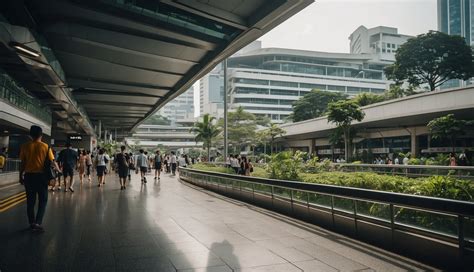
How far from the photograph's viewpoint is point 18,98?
20.6 meters

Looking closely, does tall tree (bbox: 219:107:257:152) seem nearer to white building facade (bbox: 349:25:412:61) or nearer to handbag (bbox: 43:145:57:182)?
handbag (bbox: 43:145:57:182)

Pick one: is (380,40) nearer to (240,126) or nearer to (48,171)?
(240,126)

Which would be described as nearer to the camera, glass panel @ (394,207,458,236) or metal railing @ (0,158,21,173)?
glass panel @ (394,207,458,236)

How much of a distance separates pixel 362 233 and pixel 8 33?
11088 mm

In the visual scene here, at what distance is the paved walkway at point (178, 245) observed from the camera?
167 inches

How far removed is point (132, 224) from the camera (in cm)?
674

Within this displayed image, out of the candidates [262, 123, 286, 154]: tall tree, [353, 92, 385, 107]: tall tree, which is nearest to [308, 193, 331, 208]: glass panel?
[353, 92, 385, 107]: tall tree

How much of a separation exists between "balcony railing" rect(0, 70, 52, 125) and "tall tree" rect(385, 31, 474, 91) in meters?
47.0

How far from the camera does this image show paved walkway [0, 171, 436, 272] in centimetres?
424

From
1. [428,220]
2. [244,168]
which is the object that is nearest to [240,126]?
[244,168]

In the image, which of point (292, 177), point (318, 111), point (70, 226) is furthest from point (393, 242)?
point (318, 111)

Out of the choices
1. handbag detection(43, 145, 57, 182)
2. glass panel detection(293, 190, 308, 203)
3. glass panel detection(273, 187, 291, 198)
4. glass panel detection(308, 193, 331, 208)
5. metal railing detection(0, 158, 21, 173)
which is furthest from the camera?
metal railing detection(0, 158, 21, 173)

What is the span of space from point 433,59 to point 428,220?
A: 5225 centimetres

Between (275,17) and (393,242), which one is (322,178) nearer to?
(275,17)
